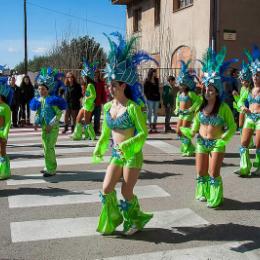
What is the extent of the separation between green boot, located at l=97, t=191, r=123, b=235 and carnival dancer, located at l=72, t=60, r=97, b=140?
22.6 feet

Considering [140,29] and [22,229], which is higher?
[140,29]

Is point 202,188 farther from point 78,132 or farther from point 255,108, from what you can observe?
point 78,132

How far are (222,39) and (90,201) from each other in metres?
13.2

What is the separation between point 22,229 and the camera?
5227 millimetres

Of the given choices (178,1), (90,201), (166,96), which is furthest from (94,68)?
(178,1)

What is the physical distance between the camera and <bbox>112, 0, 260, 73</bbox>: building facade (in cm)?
1786

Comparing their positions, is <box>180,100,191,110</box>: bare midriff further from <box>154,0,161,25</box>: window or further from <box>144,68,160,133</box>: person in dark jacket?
<box>154,0,161,25</box>: window

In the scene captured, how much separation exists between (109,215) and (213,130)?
2.13 metres

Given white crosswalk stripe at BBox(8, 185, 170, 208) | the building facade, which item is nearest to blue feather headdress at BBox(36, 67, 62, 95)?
white crosswalk stripe at BBox(8, 185, 170, 208)

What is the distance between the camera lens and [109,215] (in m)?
4.91

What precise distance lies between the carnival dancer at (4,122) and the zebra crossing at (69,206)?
0.70 feet

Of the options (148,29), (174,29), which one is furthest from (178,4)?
(148,29)

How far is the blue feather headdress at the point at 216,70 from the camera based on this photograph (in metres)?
6.09

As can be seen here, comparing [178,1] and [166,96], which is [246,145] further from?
[178,1]
